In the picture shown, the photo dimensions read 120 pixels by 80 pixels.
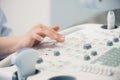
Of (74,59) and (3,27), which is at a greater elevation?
(3,27)

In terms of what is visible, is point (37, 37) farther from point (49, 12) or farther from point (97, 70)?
point (49, 12)

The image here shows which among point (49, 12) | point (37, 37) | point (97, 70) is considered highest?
point (49, 12)

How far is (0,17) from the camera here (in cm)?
82

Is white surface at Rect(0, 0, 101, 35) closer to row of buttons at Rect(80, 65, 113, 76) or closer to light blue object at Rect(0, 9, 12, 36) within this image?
light blue object at Rect(0, 9, 12, 36)

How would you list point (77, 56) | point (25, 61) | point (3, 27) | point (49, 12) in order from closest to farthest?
point (25, 61) < point (77, 56) < point (3, 27) < point (49, 12)

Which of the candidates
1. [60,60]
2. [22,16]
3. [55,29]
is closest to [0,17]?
[55,29]

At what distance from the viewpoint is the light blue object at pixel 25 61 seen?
424mm

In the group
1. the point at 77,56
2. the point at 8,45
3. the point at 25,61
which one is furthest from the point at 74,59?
the point at 8,45

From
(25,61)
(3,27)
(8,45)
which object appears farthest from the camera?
(3,27)

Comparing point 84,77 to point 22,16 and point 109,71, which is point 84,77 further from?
point 22,16

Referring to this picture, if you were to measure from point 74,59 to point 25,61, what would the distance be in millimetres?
128

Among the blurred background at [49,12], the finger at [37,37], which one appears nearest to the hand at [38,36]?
the finger at [37,37]

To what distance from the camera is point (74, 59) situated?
1.74 ft

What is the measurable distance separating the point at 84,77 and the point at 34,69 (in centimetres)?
8
